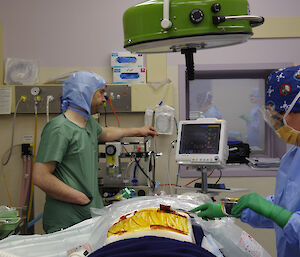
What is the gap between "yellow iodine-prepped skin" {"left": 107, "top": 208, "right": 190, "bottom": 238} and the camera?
3.28ft

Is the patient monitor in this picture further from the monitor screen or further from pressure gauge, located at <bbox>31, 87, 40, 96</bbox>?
pressure gauge, located at <bbox>31, 87, 40, 96</bbox>

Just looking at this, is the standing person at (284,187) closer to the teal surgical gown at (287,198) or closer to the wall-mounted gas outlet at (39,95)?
the teal surgical gown at (287,198)

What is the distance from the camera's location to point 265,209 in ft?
3.69

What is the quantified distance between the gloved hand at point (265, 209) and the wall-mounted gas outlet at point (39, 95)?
6.98 feet

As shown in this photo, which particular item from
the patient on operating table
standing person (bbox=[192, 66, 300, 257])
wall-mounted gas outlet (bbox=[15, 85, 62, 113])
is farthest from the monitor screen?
wall-mounted gas outlet (bbox=[15, 85, 62, 113])

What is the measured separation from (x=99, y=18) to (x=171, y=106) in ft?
3.46

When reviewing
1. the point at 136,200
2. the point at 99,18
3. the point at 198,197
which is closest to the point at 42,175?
the point at 136,200

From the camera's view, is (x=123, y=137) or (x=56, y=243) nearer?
(x=56, y=243)

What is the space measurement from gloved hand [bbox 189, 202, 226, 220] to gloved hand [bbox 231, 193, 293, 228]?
6cm

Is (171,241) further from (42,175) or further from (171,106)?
(171,106)

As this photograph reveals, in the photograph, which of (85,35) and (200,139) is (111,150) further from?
(85,35)

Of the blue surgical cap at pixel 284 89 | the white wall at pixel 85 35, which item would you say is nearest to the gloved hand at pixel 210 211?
the blue surgical cap at pixel 284 89

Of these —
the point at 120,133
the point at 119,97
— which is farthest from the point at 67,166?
the point at 119,97

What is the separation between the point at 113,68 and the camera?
296 cm
